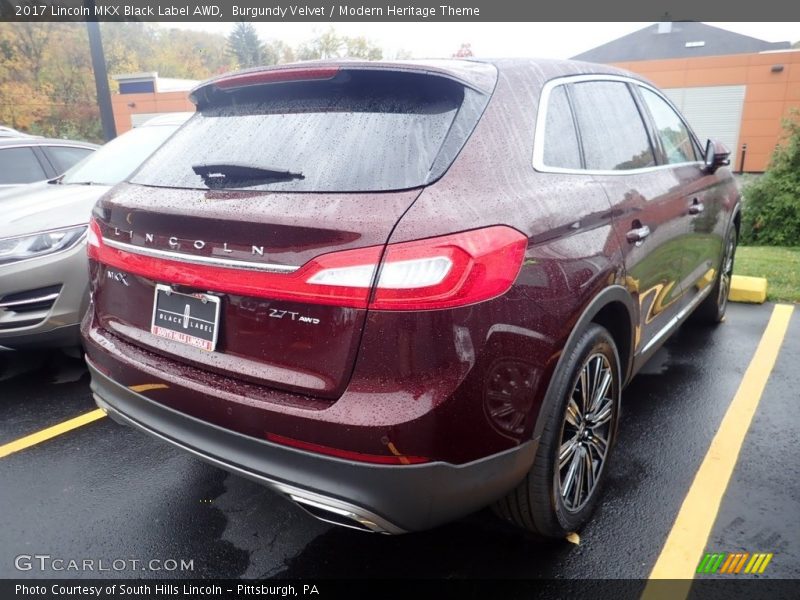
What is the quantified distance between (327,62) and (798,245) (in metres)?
10.9

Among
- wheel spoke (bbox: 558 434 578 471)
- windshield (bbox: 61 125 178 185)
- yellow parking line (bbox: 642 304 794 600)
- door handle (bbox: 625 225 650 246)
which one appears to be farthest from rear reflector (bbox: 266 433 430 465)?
windshield (bbox: 61 125 178 185)

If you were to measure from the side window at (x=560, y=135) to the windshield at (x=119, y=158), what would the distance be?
3629mm

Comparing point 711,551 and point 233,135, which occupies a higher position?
point 233,135

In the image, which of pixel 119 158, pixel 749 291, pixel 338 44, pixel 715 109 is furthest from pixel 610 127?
pixel 338 44

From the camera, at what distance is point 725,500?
2.60 meters

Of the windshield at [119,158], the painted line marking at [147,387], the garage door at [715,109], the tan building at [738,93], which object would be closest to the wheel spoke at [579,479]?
the painted line marking at [147,387]

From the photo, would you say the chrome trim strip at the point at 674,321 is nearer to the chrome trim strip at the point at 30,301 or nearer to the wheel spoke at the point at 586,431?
the wheel spoke at the point at 586,431

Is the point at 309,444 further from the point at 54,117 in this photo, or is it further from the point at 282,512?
the point at 54,117

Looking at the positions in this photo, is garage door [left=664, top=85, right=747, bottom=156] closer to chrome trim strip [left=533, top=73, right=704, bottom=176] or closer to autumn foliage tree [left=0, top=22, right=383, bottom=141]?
autumn foliage tree [left=0, top=22, right=383, bottom=141]

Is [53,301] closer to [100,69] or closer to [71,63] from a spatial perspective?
[100,69]

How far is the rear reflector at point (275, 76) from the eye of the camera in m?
2.07

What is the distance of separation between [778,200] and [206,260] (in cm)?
1163

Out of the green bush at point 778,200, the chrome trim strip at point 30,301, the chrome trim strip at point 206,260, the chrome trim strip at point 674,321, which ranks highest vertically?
the chrome trim strip at point 206,260

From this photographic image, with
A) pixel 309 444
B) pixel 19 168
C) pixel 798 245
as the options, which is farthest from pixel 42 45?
pixel 309 444
